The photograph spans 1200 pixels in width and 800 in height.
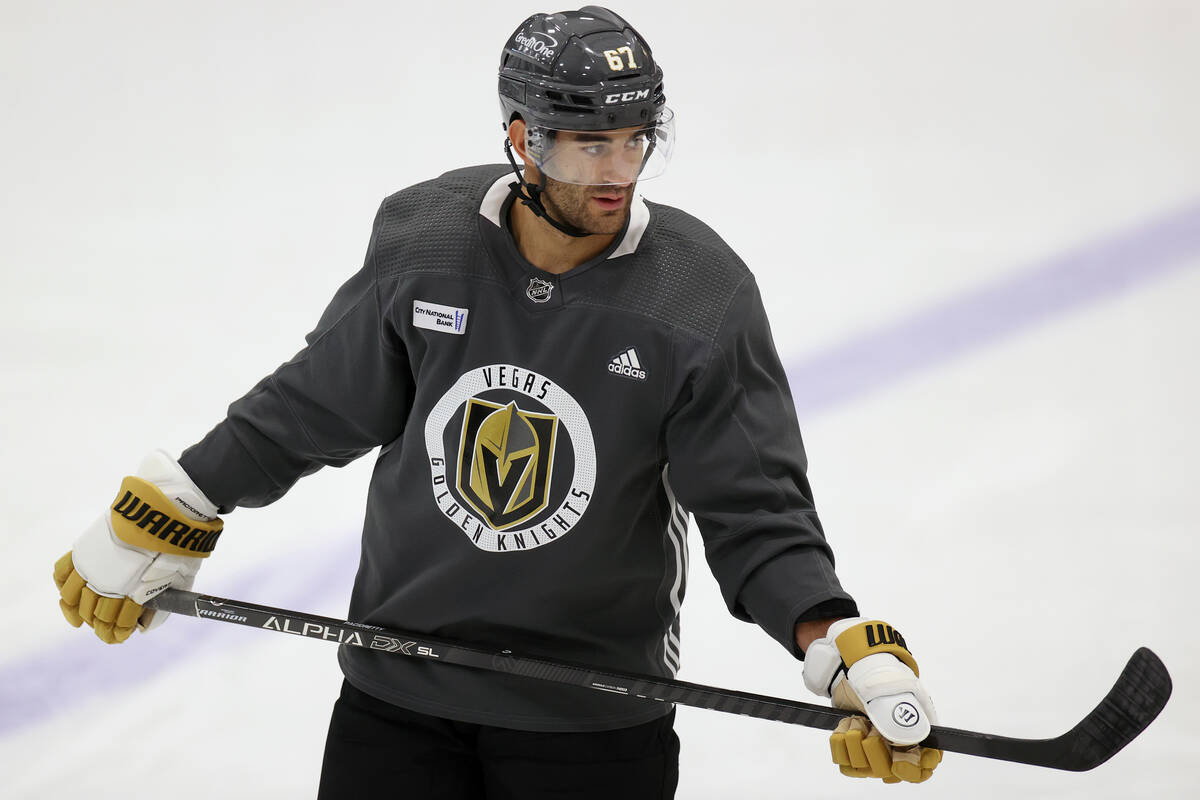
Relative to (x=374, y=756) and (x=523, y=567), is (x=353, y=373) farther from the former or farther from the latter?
(x=374, y=756)

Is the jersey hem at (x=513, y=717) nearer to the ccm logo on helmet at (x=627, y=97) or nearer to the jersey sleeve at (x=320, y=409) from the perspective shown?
A: the jersey sleeve at (x=320, y=409)

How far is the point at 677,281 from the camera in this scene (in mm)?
1706

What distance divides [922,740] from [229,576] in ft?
5.60

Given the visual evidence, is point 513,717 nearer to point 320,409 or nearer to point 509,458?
point 509,458

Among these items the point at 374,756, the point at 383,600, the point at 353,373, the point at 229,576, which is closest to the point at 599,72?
the point at 353,373

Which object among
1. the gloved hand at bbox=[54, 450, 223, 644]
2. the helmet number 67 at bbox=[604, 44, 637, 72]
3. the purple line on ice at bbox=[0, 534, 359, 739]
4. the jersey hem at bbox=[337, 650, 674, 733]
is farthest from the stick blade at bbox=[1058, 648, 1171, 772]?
the purple line on ice at bbox=[0, 534, 359, 739]

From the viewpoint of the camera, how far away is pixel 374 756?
5.94ft

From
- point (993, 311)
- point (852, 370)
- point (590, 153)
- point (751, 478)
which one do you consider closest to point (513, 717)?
point (751, 478)

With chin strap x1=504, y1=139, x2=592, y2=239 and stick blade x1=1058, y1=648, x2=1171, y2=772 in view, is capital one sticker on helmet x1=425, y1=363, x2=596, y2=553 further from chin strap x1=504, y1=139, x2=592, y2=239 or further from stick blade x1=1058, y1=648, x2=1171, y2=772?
stick blade x1=1058, y1=648, x2=1171, y2=772

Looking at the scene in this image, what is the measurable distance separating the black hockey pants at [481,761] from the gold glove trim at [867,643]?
33 centimetres

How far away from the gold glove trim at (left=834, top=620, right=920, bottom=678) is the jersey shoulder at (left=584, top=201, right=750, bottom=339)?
36cm

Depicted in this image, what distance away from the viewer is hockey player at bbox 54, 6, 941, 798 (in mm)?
1674

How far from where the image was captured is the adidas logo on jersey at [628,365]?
1.69 meters

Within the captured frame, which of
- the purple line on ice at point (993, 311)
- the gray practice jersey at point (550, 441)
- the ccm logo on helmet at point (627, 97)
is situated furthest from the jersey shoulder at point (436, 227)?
the purple line on ice at point (993, 311)
